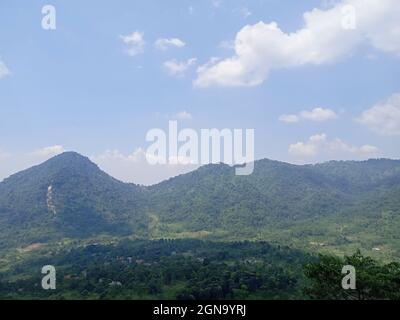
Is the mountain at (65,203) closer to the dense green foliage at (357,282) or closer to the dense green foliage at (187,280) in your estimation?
the dense green foliage at (187,280)

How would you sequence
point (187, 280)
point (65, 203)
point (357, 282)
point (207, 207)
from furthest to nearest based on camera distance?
1. point (207, 207)
2. point (65, 203)
3. point (187, 280)
4. point (357, 282)

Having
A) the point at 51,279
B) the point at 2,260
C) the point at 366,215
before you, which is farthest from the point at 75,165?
the point at 51,279

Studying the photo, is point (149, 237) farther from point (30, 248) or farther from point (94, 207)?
point (94, 207)

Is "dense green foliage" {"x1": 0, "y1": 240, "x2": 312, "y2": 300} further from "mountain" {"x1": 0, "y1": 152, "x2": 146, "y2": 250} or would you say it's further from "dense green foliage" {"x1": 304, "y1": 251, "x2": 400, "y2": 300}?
"mountain" {"x1": 0, "y1": 152, "x2": 146, "y2": 250}

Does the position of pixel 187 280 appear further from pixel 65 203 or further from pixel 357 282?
pixel 65 203

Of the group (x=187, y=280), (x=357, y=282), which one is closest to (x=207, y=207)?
(x=187, y=280)

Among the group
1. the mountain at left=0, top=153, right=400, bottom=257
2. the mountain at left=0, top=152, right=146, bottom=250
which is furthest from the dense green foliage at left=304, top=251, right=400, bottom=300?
the mountain at left=0, top=152, right=146, bottom=250

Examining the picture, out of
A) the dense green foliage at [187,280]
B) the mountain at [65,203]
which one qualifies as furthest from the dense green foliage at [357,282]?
the mountain at [65,203]
